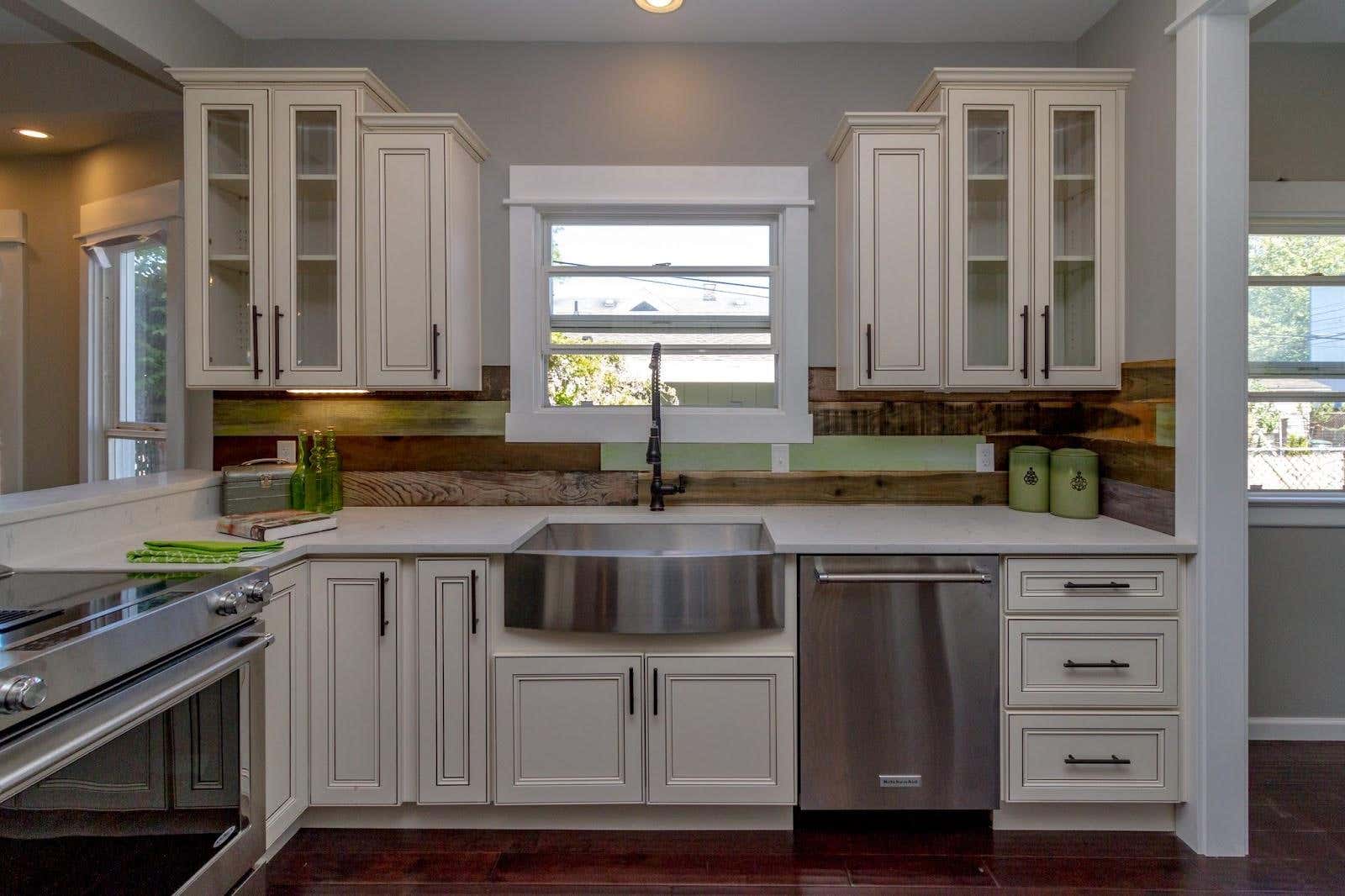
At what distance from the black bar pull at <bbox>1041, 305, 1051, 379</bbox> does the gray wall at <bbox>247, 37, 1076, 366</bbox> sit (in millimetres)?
752

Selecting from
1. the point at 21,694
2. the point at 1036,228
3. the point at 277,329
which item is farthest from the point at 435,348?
the point at 1036,228

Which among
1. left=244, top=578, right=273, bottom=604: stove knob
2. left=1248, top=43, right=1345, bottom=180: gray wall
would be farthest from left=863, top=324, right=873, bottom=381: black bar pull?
left=244, top=578, right=273, bottom=604: stove knob

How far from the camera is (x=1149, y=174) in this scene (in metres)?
2.29

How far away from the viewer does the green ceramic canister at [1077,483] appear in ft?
8.09

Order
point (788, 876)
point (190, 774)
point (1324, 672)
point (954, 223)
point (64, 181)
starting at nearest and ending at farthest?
point (190, 774)
point (788, 876)
point (954, 223)
point (1324, 672)
point (64, 181)

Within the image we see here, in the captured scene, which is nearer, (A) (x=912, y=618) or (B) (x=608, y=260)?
(A) (x=912, y=618)

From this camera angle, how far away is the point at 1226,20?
2.03 m

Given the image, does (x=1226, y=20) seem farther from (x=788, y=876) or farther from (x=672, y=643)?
(x=788, y=876)

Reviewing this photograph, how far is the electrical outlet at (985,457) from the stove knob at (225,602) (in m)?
2.45

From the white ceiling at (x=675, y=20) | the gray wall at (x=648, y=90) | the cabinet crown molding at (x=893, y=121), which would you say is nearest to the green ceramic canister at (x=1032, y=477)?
the gray wall at (x=648, y=90)

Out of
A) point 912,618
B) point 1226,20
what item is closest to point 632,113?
point 1226,20

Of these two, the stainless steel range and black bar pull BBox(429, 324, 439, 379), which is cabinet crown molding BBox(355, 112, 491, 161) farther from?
the stainless steel range

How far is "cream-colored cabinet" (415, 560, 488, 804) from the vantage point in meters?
2.08

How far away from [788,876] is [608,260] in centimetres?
214
